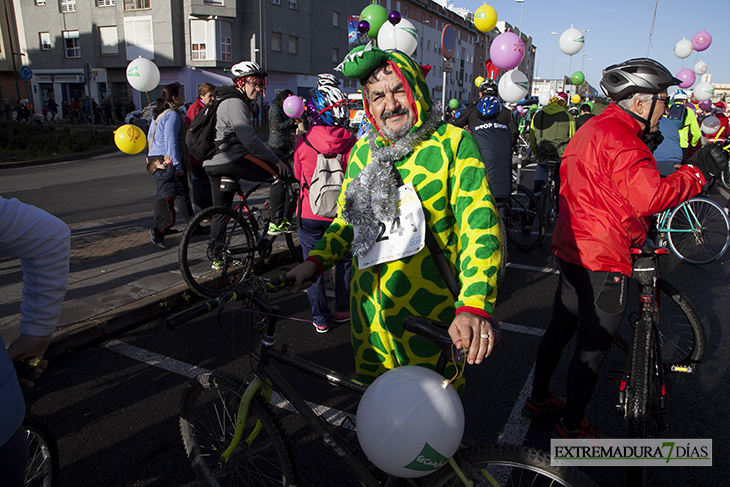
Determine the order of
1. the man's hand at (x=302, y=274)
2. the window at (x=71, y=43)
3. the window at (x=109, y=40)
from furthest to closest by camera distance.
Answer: the window at (x=71, y=43)
the window at (x=109, y=40)
the man's hand at (x=302, y=274)

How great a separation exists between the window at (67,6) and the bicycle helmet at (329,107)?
4073 centimetres

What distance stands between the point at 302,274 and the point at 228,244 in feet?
9.93

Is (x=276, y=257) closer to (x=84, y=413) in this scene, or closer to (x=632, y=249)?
(x=84, y=413)

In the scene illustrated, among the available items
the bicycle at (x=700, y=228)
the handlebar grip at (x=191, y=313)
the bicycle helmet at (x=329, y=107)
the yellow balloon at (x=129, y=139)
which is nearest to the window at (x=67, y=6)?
the yellow balloon at (x=129, y=139)

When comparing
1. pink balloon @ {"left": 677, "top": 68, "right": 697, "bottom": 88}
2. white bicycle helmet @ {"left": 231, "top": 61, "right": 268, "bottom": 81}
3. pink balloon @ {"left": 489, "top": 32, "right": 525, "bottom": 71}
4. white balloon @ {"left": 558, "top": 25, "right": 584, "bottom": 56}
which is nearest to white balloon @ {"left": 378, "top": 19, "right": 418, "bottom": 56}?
pink balloon @ {"left": 489, "top": 32, "right": 525, "bottom": 71}

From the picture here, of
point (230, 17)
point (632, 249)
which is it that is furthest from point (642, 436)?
point (230, 17)

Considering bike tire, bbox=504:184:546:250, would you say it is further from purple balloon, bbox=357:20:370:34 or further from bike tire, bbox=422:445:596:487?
bike tire, bbox=422:445:596:487

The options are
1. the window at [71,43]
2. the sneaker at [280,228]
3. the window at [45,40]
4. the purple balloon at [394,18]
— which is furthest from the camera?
A: the window at [45,40]

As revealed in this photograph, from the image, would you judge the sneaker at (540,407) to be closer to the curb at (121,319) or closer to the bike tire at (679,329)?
the bike tire at (679,329)

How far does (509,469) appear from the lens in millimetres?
1517

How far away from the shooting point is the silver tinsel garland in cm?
A: 179

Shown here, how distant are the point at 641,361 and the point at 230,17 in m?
35.9

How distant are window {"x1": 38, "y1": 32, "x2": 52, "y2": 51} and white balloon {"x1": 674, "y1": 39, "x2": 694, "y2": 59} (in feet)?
136

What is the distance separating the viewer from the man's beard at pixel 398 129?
1.79 meters
